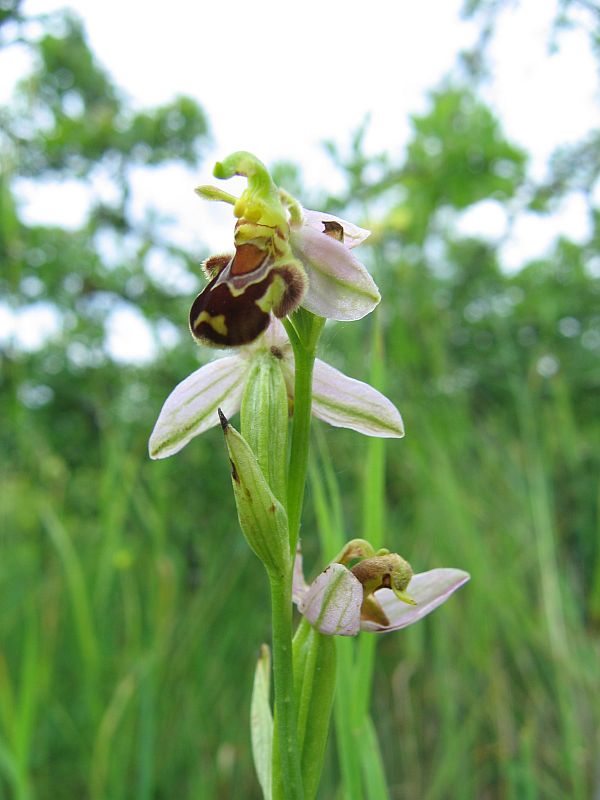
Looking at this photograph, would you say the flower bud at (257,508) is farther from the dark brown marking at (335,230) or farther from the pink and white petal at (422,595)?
the dark brown marking at (335,230)

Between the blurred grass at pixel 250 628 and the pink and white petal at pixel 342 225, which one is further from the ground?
the pink and white petal at pixel 342 225

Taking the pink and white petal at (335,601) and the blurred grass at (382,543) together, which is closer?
the pink and white petal at (335,601)

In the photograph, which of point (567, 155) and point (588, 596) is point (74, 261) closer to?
point (567, 155)

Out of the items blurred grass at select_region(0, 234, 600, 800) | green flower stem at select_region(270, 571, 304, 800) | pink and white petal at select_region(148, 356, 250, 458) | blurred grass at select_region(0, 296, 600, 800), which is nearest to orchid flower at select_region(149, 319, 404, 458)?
pink and white petal at select_region(148, 356, 250, 458)

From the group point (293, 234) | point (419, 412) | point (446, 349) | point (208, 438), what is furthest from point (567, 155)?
point (293, 234)

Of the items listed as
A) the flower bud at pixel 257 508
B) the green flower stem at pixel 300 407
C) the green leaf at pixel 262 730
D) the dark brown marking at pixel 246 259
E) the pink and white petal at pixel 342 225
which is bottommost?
the green leaf at pixel 262 730

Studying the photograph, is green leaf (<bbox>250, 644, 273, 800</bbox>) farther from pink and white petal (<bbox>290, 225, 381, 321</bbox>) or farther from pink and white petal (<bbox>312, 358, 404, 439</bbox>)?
pink and white petal (<bbox>290, 225, 381, 321</bbox>)

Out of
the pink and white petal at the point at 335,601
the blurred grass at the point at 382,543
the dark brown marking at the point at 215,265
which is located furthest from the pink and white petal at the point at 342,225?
the blurred grass at the point at 382,543

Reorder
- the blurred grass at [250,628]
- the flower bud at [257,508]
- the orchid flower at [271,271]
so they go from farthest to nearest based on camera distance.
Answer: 1. the blurred grass at [250,628]
2. the orchid flower at [271,271]
3. the flower bud at [257,508]
